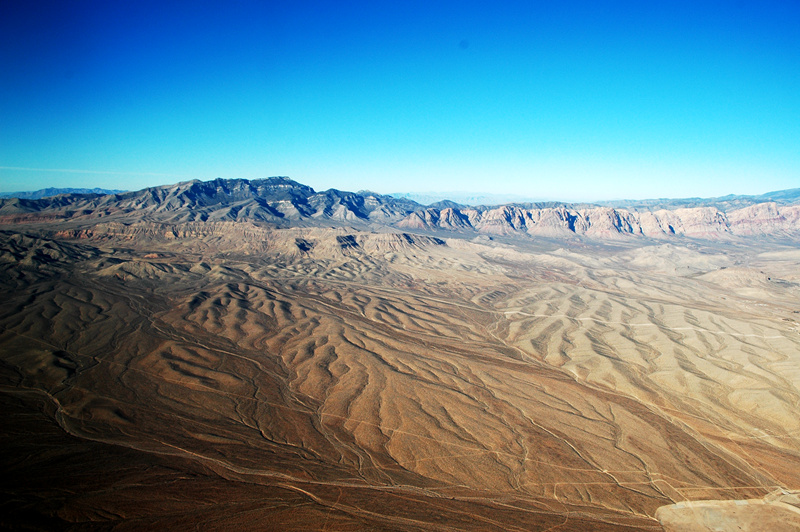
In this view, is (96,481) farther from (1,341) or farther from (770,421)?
(770,421)

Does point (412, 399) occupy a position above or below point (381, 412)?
above

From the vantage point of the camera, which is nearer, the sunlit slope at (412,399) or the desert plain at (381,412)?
the desert plain at (381,412)

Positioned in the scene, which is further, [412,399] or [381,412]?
[412,399]

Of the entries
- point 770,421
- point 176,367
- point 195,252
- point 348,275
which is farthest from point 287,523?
point 195,252
